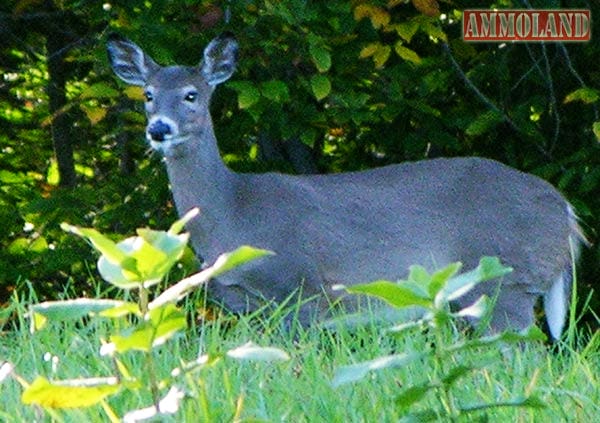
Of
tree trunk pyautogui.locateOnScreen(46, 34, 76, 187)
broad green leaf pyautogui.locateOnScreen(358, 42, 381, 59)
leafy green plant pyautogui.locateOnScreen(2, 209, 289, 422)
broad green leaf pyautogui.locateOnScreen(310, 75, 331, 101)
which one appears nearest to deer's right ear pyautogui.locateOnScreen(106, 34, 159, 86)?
broad green leaf pyautogui.locateOnScreen(310, 75, 331, 101)

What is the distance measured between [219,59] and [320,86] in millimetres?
597

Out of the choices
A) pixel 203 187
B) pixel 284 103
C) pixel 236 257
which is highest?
pixel 236 257

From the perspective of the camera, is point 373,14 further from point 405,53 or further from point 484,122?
point 484,122

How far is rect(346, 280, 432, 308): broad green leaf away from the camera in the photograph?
2586 millimetres

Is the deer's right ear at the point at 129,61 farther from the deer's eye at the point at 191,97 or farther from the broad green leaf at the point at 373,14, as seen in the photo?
the broad green leaf at the point at 373,14

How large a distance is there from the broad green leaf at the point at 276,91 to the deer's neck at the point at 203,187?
0.48m

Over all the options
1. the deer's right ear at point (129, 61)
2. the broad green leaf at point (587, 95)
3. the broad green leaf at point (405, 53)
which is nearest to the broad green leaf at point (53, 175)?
the deer's right ear at point (129, 61)

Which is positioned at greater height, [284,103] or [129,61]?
[129,61]

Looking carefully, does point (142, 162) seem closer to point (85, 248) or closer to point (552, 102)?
point (85, 248)

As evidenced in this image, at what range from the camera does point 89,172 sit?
968 cm

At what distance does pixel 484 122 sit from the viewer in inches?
316

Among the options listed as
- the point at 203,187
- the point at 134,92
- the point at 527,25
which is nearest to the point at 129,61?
the point at 134,92

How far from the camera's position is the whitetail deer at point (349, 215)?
7.34 metres

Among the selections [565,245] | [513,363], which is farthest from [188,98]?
[513,363]
